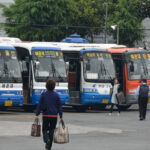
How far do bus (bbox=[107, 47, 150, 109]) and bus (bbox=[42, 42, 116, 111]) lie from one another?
3.96ft

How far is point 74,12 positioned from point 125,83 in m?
33.0

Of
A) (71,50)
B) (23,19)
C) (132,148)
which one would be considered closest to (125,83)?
(71,50)

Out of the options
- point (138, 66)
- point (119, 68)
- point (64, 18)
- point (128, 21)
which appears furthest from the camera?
point (64, 18)

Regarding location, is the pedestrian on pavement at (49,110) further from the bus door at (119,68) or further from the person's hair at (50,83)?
the bus door at (119,68)

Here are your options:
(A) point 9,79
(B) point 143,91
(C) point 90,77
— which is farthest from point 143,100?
(A) point 9,79

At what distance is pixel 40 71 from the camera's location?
2797cm

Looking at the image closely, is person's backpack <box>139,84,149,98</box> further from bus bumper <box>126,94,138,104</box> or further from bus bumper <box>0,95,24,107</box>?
bus bumper <box>126,94,138,104</box>

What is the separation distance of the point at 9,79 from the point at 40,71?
2273 millimetres

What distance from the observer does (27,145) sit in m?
14.9

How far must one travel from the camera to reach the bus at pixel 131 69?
101 feet

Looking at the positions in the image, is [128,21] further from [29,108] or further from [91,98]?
[29,108]

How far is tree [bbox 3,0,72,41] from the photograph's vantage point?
60250mm

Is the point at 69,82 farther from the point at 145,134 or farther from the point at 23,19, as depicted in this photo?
the point at 23,19

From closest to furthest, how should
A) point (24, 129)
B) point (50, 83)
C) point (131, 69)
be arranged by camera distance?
point (50, 83) < point (24, 129) < point (131, 69)
